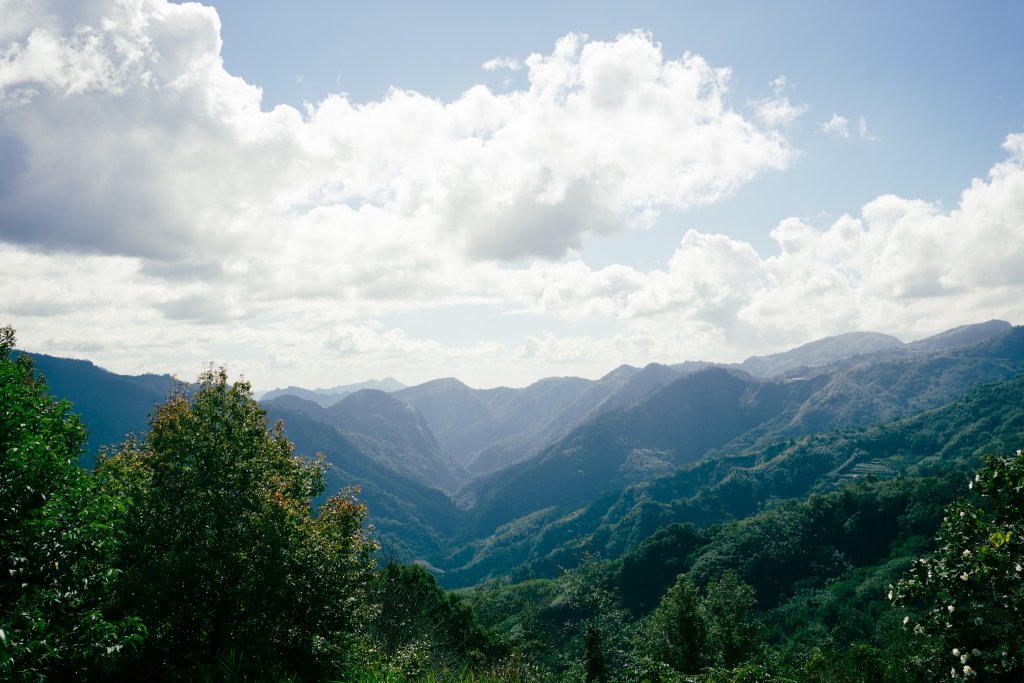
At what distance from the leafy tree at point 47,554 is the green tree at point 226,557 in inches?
130

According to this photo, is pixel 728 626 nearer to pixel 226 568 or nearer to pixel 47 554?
pixel 226 568

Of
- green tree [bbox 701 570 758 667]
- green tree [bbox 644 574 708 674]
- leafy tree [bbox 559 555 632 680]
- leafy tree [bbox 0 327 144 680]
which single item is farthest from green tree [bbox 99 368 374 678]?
leafy tree [bbox 559 555 632 680]

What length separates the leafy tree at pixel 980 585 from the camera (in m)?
9.36

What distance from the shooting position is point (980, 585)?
10.0 meters

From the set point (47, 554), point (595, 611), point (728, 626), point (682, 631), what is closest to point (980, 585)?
point (47, 554)

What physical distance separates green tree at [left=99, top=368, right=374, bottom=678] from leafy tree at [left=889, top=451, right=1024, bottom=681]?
14349 millimetres

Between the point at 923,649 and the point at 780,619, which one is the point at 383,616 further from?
the point at 780,619

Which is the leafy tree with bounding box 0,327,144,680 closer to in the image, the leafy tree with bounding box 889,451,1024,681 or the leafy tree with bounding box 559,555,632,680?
the leafy tree with bounding box 889,451,1024,681

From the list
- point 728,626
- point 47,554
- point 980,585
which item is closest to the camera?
point 980,585

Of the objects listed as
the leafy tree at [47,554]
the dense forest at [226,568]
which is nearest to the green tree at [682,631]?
the dense forest at [226,568]

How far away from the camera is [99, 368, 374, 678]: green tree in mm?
17172

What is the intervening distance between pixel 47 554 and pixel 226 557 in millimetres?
6986

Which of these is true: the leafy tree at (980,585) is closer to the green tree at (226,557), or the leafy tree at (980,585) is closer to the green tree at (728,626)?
the green tree at (226,557)

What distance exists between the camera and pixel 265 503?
63.9ft
